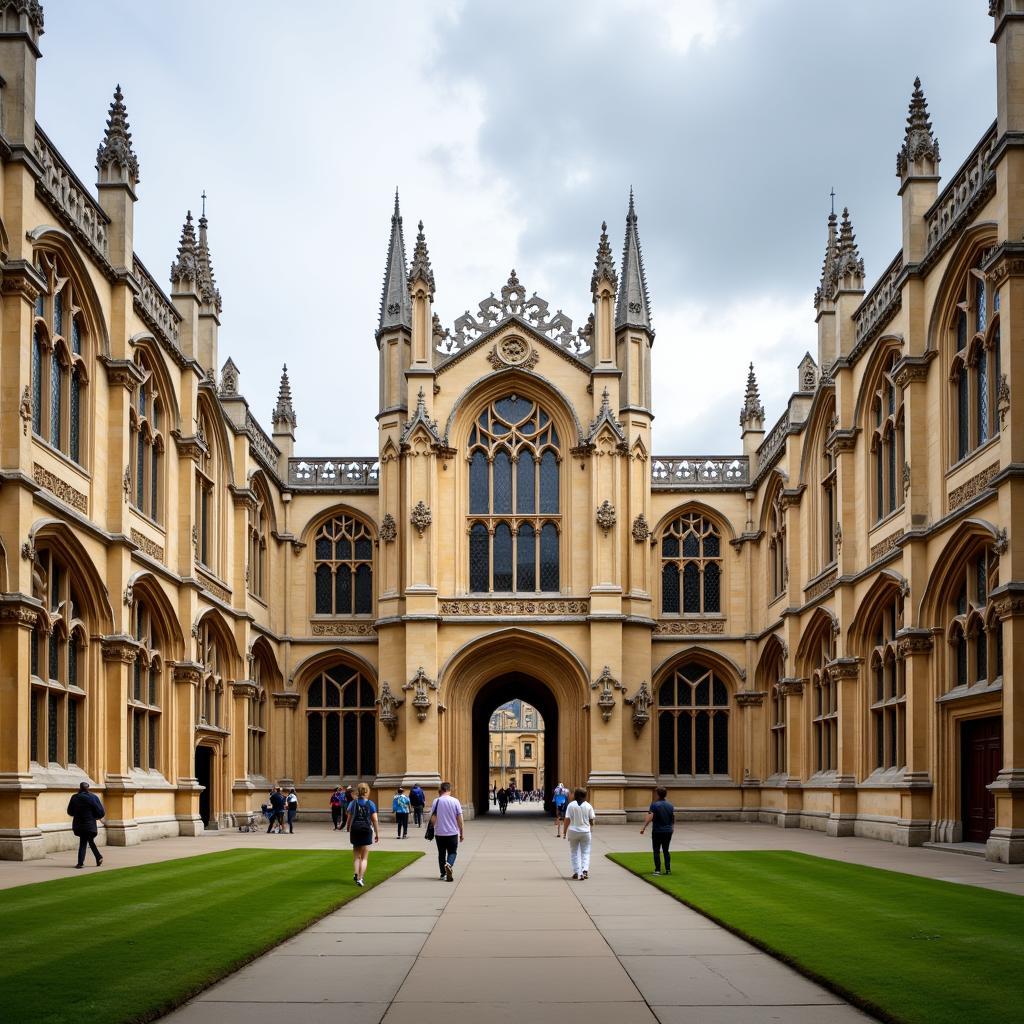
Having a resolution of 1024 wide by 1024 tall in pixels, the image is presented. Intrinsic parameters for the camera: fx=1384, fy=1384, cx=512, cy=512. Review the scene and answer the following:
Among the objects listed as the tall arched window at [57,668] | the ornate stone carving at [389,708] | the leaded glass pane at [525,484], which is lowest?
the ornate stone carving at [389,708]

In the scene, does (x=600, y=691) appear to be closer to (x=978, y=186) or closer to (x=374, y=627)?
(x=374, y=627)

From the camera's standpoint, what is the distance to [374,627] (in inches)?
1881

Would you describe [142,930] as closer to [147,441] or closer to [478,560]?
[147,441]

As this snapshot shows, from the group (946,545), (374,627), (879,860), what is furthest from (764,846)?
(374,627)

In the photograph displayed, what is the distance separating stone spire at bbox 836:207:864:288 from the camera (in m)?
37.3

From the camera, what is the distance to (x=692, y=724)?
48.5 metres

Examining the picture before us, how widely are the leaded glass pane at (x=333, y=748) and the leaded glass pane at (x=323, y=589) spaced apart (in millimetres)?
3707

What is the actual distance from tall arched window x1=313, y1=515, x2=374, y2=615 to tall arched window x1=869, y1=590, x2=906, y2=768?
65.9ft

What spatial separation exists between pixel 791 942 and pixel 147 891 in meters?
9.32

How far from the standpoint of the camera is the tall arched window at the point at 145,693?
106 feet

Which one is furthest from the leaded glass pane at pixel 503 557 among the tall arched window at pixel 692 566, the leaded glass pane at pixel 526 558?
the tall arched window at pixel 692 566

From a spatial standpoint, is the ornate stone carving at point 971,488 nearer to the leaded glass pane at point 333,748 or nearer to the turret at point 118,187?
the turret at point 118,187

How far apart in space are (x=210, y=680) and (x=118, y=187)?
14739mm

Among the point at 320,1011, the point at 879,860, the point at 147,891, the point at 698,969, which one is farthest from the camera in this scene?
the point at 879,860
